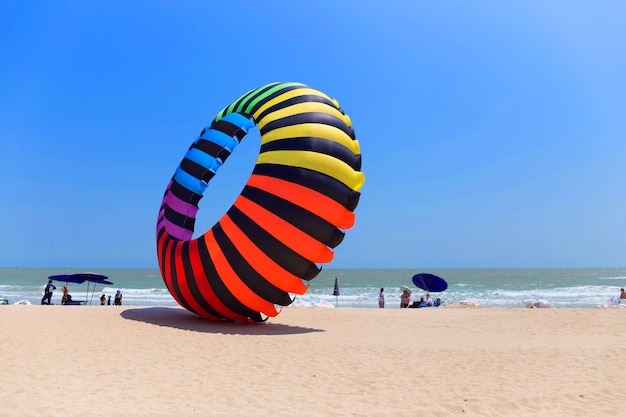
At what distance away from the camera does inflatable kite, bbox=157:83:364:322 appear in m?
9.16

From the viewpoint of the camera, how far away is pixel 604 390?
615 cm

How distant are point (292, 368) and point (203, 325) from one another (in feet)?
13.7

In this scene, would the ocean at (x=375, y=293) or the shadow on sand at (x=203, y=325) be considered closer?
the shadow on sand at (x=203, y=325)

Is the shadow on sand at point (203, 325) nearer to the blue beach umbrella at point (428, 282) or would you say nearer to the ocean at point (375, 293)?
the ocean at point (375, 293)

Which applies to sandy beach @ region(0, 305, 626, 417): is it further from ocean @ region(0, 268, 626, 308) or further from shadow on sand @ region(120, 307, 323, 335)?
ocean @ region(0, 268, 626, 308)

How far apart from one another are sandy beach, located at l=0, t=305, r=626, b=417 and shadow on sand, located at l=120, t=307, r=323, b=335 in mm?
32

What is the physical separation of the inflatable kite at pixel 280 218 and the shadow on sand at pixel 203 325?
27 cm

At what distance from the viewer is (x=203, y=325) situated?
1059cm

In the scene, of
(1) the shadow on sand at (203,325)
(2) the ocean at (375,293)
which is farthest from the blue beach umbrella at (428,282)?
(1) the shadow on sand at (203,325)

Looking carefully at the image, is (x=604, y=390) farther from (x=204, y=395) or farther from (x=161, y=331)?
(x=161, y=331)

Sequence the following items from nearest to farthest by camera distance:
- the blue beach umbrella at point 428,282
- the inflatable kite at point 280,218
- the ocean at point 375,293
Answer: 1. the inflatable kite at point 280,218
2. the blue beach umbrella at point 428,282
3. the ocean at point 375,293

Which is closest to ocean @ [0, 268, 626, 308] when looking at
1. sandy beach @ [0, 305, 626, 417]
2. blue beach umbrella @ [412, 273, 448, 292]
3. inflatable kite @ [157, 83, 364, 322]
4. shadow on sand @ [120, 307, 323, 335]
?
blue beach umbrella @ [412, 273, 448, 292]

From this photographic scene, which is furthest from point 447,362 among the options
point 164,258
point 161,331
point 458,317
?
point 458,317

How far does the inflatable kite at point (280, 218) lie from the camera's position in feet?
30.0
